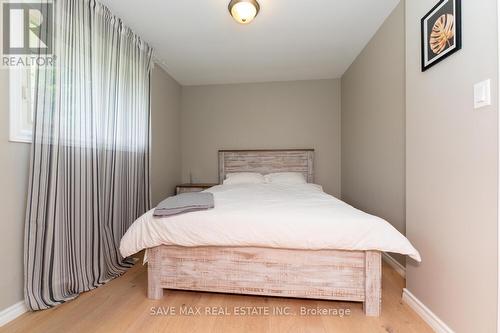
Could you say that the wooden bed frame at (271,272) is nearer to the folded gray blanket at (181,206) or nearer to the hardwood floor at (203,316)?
the hardwood floor at (203,316)

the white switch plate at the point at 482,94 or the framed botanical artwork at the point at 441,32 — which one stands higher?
the framed botanical artwork at the point at 441,32

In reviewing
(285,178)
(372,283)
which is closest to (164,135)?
(285,178)

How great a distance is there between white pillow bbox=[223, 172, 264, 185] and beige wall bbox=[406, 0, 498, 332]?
2.17 meters

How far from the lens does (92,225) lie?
201 cm

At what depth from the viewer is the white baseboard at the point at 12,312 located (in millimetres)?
1451

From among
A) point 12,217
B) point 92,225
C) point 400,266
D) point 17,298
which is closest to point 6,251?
point 12,217

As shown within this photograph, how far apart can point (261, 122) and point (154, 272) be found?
2927 millimetres

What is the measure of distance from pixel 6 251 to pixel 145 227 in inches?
30.5

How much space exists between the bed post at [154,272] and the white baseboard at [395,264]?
2.00 m

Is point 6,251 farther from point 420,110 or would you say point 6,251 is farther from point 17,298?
point 420,110

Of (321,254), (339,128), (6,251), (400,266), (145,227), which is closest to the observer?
(6,251)

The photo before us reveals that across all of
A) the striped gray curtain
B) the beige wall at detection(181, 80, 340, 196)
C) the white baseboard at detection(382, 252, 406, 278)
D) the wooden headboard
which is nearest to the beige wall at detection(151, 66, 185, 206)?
the beige wall at detection(181, 80, 340, 196)

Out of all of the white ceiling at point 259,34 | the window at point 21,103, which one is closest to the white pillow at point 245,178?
the white ceiling at point 259,34

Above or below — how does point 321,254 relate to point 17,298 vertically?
above
